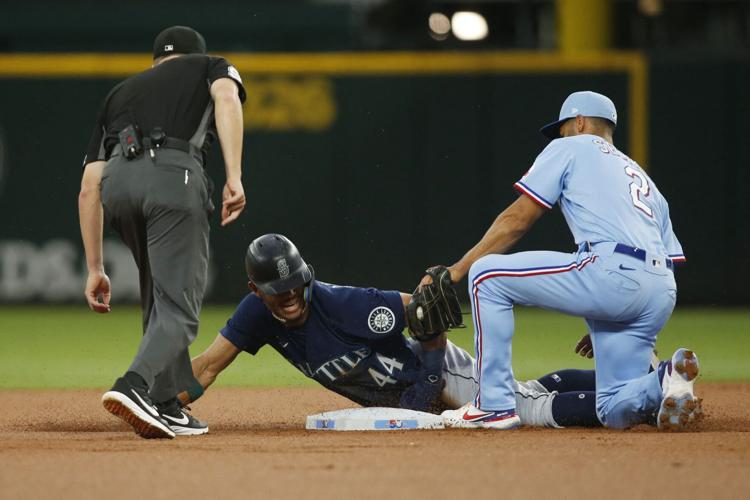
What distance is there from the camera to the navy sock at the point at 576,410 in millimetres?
5371

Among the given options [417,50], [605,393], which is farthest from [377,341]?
[417,50]

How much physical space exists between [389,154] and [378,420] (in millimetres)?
8003

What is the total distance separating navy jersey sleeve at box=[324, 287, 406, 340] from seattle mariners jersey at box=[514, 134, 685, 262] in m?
0.73

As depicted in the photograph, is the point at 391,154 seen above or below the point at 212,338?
above

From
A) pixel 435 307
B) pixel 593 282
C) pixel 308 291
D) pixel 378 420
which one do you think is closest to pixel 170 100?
pixel 308 291

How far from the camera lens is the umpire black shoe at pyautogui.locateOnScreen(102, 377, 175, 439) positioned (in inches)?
182

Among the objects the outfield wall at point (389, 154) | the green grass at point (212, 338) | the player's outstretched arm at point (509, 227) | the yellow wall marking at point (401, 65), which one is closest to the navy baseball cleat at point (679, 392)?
the player's outstretched arm at point (509, 227)

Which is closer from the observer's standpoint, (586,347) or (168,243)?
(168,243)

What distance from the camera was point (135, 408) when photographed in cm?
468

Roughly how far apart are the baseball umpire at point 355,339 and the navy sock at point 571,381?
98 millimetres

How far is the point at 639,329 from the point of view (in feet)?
17.2

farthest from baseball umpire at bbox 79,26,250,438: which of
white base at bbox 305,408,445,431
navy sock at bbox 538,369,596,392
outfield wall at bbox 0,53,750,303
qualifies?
outfield wall at bbox 0,53,750,303

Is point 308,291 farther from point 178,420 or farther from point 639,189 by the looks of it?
point 639,189

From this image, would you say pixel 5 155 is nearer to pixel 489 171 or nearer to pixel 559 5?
pixel 489 171
